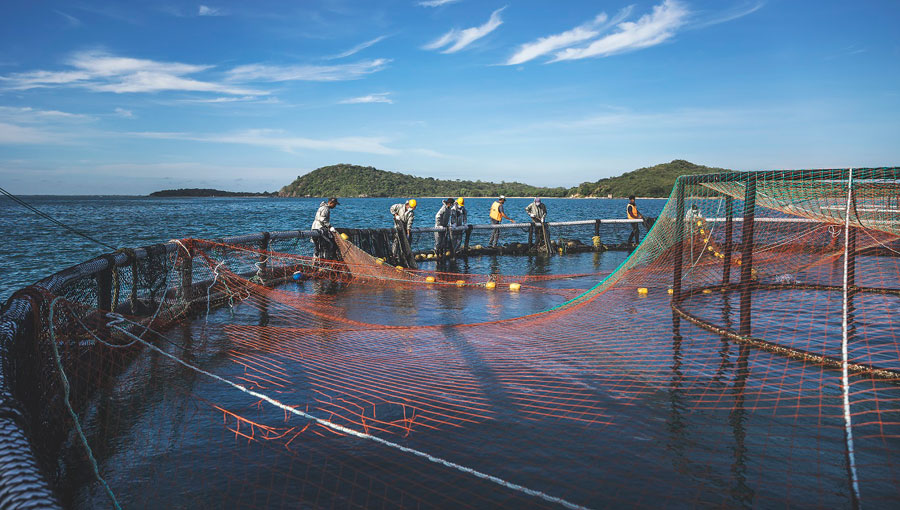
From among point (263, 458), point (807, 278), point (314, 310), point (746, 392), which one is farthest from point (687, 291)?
point (263, 458)

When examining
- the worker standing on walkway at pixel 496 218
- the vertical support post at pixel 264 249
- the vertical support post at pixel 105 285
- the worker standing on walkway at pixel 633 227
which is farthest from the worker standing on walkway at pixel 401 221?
the worker standing on walkway at pixel 633 227

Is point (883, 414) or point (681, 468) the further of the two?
point (883, 414)

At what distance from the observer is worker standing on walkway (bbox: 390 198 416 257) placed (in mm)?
15914

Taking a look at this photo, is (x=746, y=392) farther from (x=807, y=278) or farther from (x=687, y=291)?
(x=807, y=278)

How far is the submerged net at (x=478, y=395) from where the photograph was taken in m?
3.84

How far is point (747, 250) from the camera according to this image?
23.7 feet

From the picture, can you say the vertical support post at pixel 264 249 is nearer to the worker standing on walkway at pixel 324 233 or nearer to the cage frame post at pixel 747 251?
the worker standing on walkway at pixel 324 233

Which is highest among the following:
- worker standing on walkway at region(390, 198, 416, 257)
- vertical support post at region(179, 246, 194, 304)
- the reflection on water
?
worker standing on walkway at region(390, 198, 416, 257)

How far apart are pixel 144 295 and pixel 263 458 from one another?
5.52m

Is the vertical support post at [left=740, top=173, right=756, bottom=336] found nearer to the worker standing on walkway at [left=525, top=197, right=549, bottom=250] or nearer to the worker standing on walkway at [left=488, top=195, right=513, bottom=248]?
the worker standing on walkway at [left=525, top=197, right=549, bottom=250]

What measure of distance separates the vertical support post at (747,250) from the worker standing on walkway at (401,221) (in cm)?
979

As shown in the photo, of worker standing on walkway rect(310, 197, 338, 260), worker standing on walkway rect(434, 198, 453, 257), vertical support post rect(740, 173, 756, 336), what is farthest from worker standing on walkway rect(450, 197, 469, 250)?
vertical support post rect(740, 173, 756, 336)

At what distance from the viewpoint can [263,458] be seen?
429cm

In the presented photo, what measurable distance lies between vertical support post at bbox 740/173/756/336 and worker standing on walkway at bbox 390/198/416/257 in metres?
9.79
